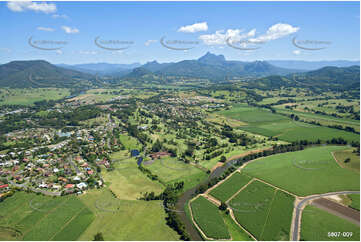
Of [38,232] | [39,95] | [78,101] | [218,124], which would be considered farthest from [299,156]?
[39,95]

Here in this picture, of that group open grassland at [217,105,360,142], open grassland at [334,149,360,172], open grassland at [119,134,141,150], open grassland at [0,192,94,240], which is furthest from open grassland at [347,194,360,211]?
open grassland at [119,134,141,150]

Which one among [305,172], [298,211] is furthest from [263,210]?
[305,172]

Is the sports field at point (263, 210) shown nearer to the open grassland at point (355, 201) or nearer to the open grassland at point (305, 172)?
the open grassland at point (305, 172)

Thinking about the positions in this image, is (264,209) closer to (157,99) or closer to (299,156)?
(299,156)

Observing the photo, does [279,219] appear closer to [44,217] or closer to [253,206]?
[253,206]

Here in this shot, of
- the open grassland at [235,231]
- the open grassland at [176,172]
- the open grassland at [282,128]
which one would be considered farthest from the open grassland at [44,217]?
the open grassland at [282,128]

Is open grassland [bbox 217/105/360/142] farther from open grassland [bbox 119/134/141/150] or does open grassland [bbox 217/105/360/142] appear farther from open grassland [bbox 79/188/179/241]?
open grassland [bbox 79/188/179/241]

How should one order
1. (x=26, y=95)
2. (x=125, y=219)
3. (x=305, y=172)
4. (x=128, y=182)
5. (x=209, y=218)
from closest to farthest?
(x=125, y=219) → (x=209, y=218) → (x=128, y=182) → (x=305, y=172) → (x=26, y=95)
